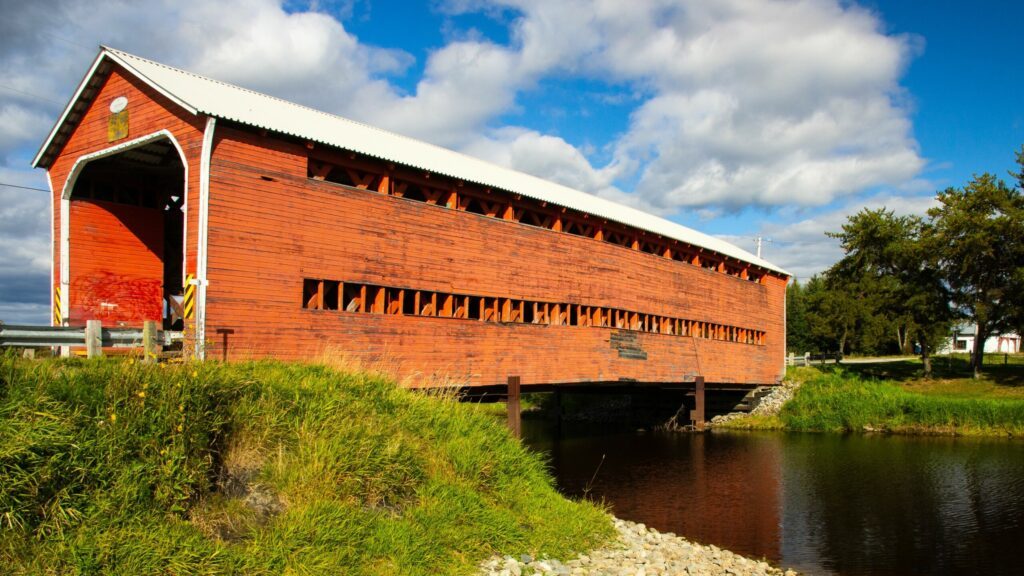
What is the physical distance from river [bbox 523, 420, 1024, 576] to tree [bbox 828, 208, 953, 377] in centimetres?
1328

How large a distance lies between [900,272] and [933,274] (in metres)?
2.01

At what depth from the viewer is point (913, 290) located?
40000 mm

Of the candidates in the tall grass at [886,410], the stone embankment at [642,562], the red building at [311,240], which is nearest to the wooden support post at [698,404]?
the tall grass at [886,410]

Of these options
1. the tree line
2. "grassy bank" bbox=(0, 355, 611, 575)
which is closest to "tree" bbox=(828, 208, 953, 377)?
the tree line

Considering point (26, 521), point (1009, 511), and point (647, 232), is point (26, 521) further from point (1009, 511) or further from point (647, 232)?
point (647, 232)

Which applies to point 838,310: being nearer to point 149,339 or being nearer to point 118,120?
point 118,120

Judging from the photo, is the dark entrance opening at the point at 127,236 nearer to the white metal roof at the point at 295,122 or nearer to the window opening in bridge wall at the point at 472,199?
the window opening in bridge wall at the point at 472,199

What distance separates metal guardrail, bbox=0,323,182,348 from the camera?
983 cm

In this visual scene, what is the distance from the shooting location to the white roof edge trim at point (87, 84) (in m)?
13.6

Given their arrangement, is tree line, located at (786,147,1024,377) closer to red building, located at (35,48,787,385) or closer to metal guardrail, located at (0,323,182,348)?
red building, located at (35,48,787,385)

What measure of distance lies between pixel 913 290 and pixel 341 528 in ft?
134

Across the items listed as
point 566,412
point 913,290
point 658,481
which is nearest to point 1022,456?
point 658,481

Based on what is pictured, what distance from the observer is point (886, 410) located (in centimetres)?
3169

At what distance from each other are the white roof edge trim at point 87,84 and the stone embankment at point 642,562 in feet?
33.2
